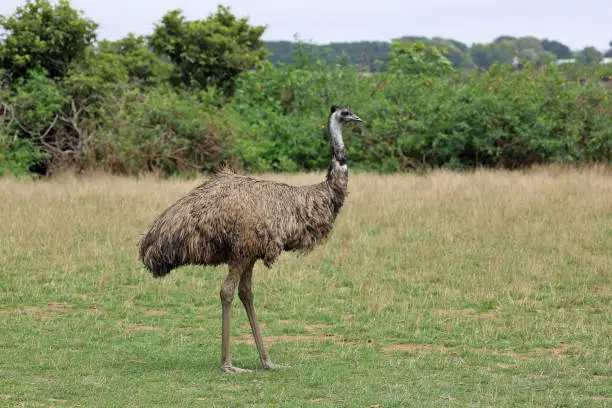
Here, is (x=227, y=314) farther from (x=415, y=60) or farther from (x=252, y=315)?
(x=415, y=60)

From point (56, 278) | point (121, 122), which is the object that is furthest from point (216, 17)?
point (56, 278)

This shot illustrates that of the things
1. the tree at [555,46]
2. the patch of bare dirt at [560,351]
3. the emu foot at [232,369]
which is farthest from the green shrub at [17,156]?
the tree at [555,46]

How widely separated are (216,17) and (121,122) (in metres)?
10.1

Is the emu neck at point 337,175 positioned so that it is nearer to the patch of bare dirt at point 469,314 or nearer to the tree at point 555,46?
the patch of bare dirt at point 469,314

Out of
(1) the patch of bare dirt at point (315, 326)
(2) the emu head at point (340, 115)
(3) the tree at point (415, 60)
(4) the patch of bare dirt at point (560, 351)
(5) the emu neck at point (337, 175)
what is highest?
(3) the tree at point (415, 60)

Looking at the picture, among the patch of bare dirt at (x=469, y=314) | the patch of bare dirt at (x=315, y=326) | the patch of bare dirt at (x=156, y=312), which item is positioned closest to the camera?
the patch of bare dirt at (x=315, y=326)

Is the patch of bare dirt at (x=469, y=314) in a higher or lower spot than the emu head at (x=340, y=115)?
lower

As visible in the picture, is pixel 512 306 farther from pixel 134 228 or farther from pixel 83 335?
pixel 134 228

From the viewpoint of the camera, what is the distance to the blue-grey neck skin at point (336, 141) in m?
7.61

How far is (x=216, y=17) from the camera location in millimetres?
29656

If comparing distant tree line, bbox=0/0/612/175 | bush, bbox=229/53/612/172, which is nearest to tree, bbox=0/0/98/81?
distant tree line, bbox=0/0/612/175

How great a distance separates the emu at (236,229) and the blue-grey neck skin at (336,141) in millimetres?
267

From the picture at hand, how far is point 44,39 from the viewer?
22.0 m

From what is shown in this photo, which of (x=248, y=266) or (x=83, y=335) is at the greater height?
(x=248, y=266)
